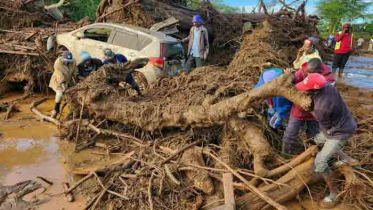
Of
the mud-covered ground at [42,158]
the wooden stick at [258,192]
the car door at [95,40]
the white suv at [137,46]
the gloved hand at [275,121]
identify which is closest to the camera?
the wooden stick at [258,192]

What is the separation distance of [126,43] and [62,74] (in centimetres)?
181

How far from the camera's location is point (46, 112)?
7.22 metres

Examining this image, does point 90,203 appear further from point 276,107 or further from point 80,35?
point 80,35

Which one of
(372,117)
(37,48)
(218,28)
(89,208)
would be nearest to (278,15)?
(218,28)

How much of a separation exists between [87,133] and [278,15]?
1054cm

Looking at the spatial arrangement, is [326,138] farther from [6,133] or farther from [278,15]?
[278,15]

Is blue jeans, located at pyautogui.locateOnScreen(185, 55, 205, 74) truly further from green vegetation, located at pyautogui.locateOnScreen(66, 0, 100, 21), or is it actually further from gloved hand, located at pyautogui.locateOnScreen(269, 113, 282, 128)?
green vegetation, located at pyautogui.locateOnScreen(66, 0, 100, 21)

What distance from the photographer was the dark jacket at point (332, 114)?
3188 millimetres

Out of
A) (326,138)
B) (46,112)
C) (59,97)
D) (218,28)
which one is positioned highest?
(218,28)

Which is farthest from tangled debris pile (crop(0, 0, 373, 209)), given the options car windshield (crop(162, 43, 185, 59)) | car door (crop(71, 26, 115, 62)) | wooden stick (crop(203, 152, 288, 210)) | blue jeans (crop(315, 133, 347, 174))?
car door (crop(71, 26, 115, 62))

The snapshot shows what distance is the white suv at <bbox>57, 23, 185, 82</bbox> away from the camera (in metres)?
6.95

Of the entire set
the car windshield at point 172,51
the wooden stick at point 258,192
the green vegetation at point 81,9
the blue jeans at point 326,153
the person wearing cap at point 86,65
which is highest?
the green vegetation at point 81,9

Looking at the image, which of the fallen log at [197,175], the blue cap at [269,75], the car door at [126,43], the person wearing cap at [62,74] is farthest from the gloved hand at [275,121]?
the person wearing cap at [62,74]

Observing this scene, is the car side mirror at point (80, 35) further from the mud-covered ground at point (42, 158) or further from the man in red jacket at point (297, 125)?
the man in red jacket at point (297, 125)
